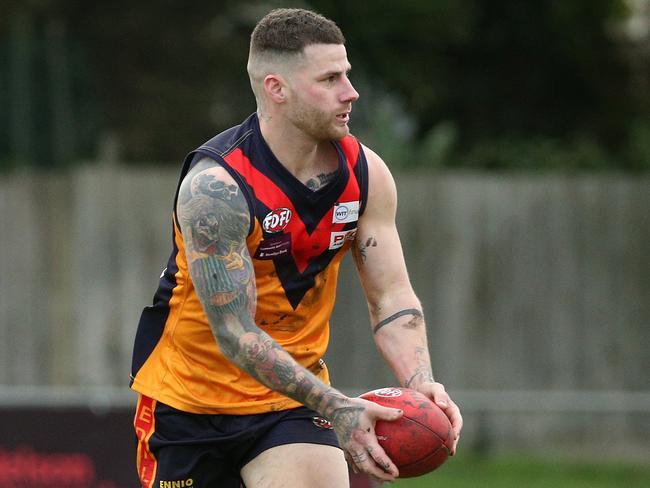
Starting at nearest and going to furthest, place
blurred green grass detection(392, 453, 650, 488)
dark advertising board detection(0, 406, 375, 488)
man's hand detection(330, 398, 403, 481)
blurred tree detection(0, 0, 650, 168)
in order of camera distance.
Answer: man's hand detection(330, 398, 403, 481) → dark advertising board detection(0, 406, 375, 488) → blurred green grass detection(392, 453, 650, 488) → blurred tree detection(0, 0, 650, 168)

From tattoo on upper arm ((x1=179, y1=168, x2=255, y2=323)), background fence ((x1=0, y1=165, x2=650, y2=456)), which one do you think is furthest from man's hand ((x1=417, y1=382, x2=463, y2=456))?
background fence ((x1=0, y1=165, x2=650, y2=456))

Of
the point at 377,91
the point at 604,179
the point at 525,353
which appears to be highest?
the point at 377,91


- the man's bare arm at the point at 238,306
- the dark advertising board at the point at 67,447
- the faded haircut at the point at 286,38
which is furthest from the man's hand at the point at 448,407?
the dark advertising board at the point at 67,447

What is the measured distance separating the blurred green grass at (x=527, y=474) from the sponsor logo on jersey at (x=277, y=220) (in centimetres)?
556

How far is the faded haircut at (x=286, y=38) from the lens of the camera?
5.42 metres

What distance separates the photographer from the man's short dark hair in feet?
17.8

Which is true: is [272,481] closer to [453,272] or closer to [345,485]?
[345,485]

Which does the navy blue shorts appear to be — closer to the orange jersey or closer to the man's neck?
the orange jersey

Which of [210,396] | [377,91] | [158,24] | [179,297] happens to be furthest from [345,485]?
[158,24]

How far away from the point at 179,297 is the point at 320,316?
1.98 feet

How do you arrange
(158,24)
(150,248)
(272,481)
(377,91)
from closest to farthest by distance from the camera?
(272,481) → (150,248) → (377,91) → (158,24)

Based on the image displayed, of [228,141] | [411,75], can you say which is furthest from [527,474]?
[228,141]

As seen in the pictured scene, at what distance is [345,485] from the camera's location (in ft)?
18.4

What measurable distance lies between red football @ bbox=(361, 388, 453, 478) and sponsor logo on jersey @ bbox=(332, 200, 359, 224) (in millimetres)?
763
